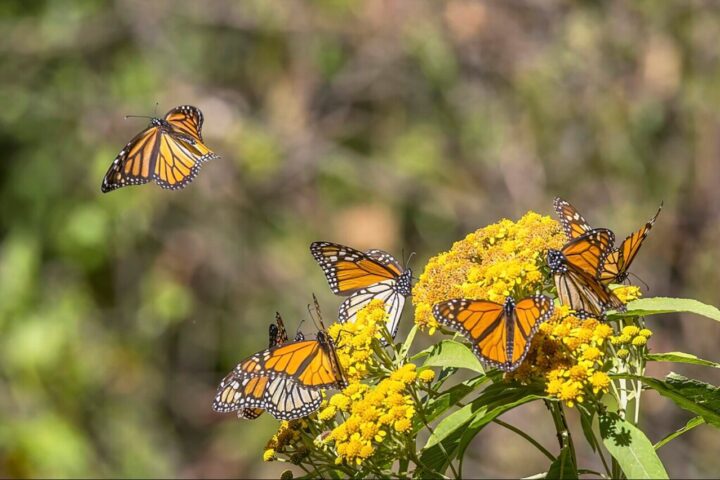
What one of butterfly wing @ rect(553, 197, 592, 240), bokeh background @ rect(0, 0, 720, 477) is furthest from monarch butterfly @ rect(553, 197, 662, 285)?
bokeh background @ rect(0, 0, 720, 477)

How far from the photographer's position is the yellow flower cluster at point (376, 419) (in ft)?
9.07

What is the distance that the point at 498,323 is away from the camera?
9.10 ft

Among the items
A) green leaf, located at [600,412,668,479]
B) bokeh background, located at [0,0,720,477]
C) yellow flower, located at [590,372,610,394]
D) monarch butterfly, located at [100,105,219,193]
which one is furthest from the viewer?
bokeh background, located at [0,0,720,477]

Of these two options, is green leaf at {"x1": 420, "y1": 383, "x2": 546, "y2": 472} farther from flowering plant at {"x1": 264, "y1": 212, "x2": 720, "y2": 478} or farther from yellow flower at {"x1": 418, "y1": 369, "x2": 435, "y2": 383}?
yellow flower at {"x1": 418, "y1": 369, "x2": 435, "y2": 383}

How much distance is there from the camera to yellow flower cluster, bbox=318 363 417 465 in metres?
2.76

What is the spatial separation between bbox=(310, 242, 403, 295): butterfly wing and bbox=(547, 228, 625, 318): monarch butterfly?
874 millimetres

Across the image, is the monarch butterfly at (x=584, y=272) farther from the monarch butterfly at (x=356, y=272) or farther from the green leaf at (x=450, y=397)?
the monarch butterfly at (x=356, y=272)

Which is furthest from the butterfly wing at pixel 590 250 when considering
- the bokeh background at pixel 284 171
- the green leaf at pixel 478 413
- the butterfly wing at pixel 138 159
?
the bokeh background at pixel 284 171

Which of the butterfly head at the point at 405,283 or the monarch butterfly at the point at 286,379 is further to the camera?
the butterfly head at the point at 405,283

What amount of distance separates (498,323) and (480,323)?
64 millimetres

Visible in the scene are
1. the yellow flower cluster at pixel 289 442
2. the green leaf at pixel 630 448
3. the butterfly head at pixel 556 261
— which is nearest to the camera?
the green leaf at pixel 630 448

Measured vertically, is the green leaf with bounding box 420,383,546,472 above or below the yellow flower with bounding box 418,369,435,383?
below

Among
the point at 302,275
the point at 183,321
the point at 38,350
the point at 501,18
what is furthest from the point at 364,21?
the point at 38,350

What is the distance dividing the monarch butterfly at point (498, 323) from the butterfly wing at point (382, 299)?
39 cm
